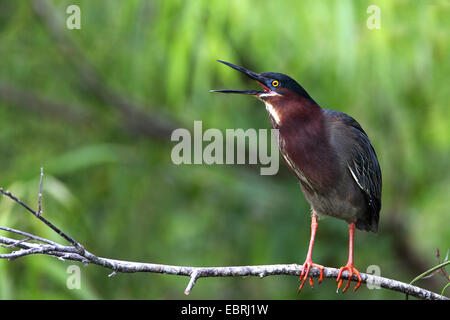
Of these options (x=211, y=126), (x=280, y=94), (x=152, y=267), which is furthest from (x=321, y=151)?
(x=211, y=126)

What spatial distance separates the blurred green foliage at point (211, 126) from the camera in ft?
16.6

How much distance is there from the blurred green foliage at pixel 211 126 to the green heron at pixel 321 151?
1.76 m

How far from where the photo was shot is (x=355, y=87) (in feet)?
17.6

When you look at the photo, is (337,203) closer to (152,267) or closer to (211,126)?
(152,267)

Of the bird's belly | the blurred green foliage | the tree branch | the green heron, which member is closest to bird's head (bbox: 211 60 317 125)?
the green heron

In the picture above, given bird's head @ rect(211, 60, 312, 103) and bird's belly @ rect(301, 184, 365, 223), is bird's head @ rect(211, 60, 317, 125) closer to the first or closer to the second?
bird's head @ rect(211, 60, 312, 103)

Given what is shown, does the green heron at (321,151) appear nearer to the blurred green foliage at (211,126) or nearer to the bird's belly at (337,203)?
the bird's belly at (337,203)

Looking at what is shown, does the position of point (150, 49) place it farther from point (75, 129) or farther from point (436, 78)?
point (436, 78)

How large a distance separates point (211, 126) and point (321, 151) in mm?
4504

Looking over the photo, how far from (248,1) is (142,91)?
2505 mm

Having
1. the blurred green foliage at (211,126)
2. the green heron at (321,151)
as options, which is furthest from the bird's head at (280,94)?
the blurred green foliage at (211,126)

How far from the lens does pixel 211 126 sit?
7.09m
